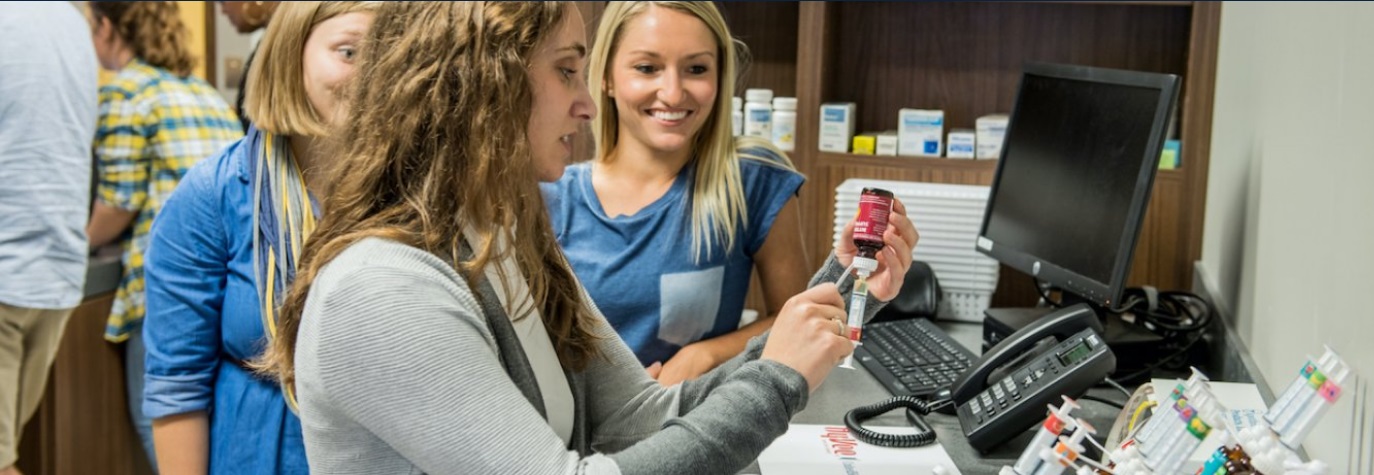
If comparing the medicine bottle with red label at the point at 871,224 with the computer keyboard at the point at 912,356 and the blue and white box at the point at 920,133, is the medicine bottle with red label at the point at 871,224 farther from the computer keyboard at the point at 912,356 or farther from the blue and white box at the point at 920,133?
the blue and white box at the point at 920,133

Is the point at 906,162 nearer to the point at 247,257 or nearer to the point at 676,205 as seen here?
the point at 676,205

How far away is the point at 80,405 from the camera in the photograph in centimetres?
309

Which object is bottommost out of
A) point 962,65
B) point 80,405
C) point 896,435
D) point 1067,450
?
point 80,405

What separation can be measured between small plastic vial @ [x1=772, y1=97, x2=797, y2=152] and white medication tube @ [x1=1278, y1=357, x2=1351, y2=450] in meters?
1.87

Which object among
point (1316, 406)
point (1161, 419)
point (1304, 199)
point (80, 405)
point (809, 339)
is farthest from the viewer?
point (80, 405)

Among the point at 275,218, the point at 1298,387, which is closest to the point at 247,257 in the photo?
the point at 275,218

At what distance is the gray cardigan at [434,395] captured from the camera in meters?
1.07

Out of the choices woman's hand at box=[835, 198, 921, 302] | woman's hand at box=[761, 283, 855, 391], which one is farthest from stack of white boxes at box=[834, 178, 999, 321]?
woman's hand at box=[761, 283, 855, 391]

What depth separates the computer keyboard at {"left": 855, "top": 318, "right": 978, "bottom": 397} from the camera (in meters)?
1.97

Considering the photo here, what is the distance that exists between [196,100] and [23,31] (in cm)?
54

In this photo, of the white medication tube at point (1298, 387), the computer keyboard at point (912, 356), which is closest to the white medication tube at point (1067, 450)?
the white medication tube at point (1298, 387)

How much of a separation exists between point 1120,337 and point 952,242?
56 centimetres

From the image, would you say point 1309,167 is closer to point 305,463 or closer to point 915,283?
point 915,283

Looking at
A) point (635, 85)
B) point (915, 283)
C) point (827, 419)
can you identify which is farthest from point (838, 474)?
point (915, 283)
